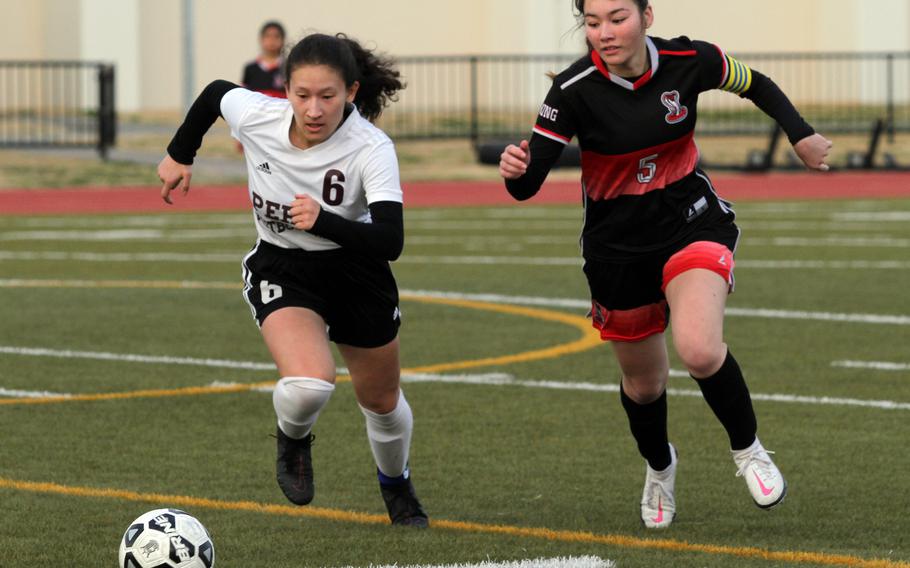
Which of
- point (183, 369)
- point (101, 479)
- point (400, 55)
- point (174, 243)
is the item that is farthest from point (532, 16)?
point (101, 479)

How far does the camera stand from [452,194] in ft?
88.4

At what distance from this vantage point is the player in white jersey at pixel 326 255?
6488mm

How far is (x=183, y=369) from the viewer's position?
10836 mm

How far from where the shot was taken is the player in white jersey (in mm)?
6488

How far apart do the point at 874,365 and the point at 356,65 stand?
16.4 ft

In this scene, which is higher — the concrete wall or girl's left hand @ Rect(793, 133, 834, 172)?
girl's left hand @ Rect(793, 133, 834, 172)

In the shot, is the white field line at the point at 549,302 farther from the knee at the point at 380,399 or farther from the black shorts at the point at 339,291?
the black shorts at the point at 339,291

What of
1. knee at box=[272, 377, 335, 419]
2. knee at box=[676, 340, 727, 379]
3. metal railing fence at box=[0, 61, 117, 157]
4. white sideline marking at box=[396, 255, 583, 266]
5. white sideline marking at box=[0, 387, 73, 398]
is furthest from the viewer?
metal railing fence at box=[0, 61, 117, 157]

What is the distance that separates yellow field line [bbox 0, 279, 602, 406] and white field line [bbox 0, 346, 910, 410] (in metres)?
0.19

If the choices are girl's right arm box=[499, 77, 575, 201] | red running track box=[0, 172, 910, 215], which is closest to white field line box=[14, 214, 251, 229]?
red running track box=[0, 172, 910, 215]

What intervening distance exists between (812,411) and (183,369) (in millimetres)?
3690

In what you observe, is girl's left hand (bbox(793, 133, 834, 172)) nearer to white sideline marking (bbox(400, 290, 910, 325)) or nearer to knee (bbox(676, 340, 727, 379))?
knee (bbox(676, 340, 727, 379))

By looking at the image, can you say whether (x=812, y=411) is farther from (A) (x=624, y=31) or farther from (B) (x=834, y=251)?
(B) (x=834, y=251)

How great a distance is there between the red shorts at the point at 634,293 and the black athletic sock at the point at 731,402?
1.19 feet
